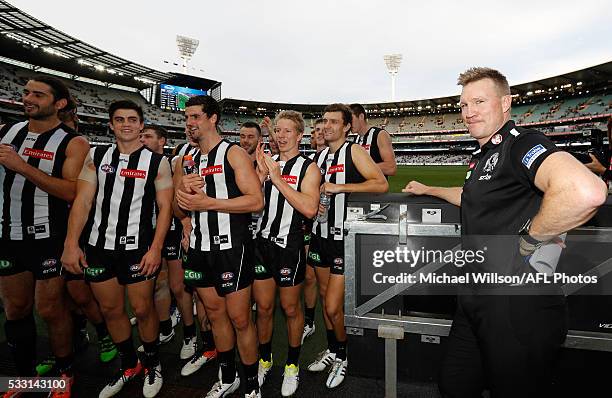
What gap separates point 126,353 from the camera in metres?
Answer: 2.77

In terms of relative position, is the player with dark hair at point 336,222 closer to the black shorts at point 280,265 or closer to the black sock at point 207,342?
the black shorts at point 280,265

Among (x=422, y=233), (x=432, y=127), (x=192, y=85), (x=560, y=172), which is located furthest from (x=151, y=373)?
(x=432, y=127)

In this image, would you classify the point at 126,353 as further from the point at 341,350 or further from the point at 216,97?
the point at 216,97

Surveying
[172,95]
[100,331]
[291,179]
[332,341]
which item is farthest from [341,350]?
[172,95]

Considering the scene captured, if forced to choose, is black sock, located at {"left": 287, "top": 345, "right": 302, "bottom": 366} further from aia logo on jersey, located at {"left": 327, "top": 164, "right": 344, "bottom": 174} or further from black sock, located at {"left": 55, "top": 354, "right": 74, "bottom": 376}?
black sock, located at {"left": 55, "top": 354, "right": 74, "bottom": 376}

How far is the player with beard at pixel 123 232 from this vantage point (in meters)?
2.64

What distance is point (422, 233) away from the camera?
1.95 meters

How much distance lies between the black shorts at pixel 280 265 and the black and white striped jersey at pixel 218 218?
25 centimetres

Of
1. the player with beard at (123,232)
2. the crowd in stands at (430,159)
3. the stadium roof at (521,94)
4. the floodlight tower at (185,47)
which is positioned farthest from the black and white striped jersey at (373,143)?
the floodlight tower at (185,47)

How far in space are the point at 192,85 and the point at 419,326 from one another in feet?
150

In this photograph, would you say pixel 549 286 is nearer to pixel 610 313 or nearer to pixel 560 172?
pixel 560 172

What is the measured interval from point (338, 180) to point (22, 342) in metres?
3.10

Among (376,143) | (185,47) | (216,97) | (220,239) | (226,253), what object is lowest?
(226,253)

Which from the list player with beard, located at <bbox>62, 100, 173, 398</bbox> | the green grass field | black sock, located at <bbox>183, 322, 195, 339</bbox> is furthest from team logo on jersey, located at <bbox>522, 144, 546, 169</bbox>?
the green grass field
